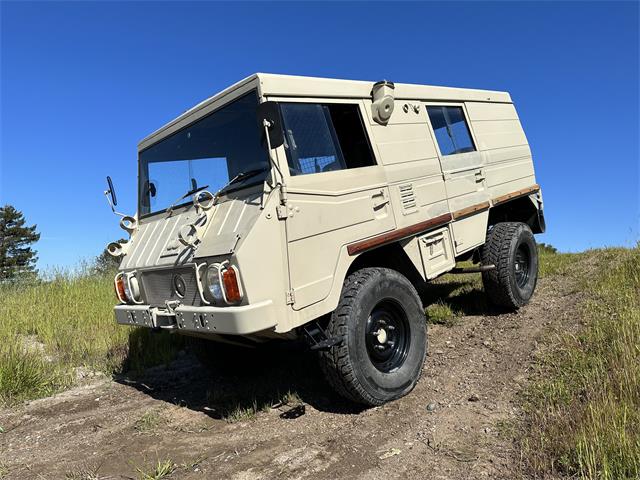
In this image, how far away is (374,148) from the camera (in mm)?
4285

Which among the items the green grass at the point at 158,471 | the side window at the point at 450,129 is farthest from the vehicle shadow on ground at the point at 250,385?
the side window at the point at 450,129

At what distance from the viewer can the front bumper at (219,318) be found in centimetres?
312

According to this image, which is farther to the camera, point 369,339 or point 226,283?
point 369,339

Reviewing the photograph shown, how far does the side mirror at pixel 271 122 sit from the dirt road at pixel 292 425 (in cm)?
211

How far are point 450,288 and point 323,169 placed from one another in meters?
4.41

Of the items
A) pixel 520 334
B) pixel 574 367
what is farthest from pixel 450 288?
pixel 574 367

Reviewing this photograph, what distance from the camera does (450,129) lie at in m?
5.42

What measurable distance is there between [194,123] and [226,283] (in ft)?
5.80

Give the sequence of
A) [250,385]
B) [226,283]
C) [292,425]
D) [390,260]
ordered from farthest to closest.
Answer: [250,385] → [390,260] → [292,425] → [226,283]

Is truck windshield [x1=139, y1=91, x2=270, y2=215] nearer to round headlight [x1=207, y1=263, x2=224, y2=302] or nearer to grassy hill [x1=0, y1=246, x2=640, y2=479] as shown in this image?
round headlight [x1=207, y1=263, x2=224, y2=302]

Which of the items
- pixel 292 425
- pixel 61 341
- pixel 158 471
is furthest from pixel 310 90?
pixel 61 341

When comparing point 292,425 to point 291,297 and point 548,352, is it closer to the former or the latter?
point 291,297

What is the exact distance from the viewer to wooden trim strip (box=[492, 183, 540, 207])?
228 inches

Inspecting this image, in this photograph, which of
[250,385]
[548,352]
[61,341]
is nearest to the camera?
[548,352]
